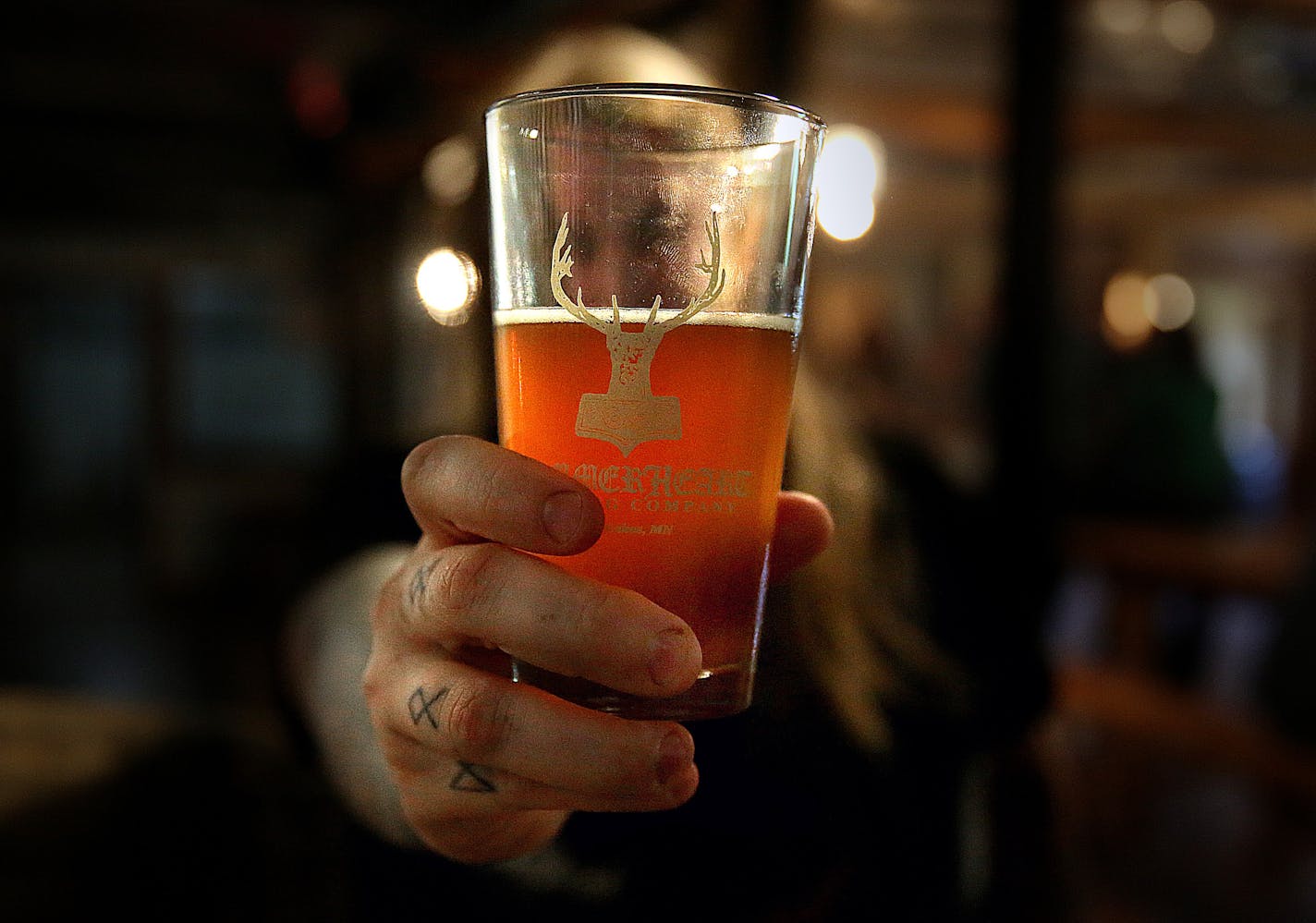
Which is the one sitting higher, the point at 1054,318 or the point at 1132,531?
the point at 1054,318

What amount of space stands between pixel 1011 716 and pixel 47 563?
9.07m

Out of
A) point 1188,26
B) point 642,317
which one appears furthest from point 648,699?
point 1188,26

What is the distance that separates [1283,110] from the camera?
645cm

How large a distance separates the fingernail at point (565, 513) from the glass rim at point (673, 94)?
5.0 inches

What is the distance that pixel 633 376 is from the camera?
1.21 ft

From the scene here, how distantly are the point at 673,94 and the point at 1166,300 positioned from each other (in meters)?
9.86

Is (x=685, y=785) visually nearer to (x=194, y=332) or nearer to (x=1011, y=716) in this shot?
(x=1011, y=716)

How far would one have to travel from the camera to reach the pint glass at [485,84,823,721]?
1.21 feet

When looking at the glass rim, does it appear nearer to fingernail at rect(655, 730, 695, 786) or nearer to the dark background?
the dark background

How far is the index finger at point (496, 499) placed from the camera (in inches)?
14.2

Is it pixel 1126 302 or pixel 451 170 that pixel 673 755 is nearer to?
pixel 451 170

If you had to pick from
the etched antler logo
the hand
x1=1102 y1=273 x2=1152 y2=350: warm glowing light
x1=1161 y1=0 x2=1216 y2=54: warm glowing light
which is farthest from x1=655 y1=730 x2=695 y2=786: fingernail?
x1=1102 y1=273 x2=1152 y2=350: warm glowing light

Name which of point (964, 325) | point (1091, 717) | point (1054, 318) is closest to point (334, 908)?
point (1054, 318)

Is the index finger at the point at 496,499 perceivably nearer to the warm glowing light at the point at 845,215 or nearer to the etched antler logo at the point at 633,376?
the etched antler logo at the point at 633,376
